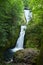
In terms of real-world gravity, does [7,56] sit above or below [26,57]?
below

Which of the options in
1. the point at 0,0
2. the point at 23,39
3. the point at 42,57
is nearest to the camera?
the point at 42,57

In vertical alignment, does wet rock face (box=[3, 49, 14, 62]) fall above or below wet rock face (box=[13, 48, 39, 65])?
below

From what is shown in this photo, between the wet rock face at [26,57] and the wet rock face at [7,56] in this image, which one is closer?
the wet rock face at [26,57]

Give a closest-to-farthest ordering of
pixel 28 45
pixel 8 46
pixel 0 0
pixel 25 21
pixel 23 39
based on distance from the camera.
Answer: pixel 0 0 → pixel 28 45 → pixel 8 46 → pixel 23 39 → pixel 25 21

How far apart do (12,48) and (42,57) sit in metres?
13.0

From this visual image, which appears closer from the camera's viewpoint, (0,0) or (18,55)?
(0,0)

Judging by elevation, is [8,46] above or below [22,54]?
below

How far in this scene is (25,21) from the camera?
25.0 metres

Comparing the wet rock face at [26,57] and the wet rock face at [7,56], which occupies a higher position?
the wet rock face at [26,57]

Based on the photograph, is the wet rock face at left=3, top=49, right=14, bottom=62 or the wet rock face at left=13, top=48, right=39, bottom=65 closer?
the wet rock face at left=13, top=48, right=39, bottom=65

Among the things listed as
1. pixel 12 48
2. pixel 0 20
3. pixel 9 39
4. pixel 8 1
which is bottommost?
pixel 12 48

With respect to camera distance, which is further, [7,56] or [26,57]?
[7,56]

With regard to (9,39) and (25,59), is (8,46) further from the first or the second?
(25,59)

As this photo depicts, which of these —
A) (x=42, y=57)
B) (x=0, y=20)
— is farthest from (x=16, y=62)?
(x=42, y=57)
